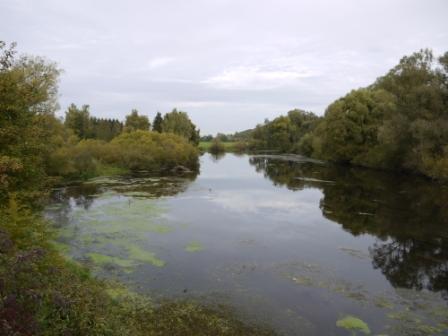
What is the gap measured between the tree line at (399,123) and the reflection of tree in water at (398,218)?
329 cm

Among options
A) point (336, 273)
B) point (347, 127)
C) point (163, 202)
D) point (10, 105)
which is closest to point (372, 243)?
point (336, 273)

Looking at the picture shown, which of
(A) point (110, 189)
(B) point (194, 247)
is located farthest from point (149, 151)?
(B) point (194, 247)

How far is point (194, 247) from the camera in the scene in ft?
48.8

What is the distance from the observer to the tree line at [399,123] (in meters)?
33.2

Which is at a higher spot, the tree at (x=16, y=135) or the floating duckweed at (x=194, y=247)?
the tree at (x=16, y=135)

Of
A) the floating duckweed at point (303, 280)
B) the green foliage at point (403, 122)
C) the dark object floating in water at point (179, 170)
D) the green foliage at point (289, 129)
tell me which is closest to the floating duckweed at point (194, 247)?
the floating duckweed at point (303, 280)

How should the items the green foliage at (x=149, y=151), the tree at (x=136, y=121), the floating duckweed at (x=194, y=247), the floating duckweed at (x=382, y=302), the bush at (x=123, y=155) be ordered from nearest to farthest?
the floating duckweed at (x=382, y=302)
the floating duckweed at (x=194, y=247)
the bush at (x=123, y=155)
the green foliage at (x=149, y=151)
the tree at (x=136, y=121)

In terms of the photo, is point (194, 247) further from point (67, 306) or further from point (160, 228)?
point (67, 306)

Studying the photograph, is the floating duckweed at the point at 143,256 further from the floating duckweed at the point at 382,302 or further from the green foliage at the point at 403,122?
the green foliage at the point at 403,122

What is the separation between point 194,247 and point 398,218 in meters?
12.8

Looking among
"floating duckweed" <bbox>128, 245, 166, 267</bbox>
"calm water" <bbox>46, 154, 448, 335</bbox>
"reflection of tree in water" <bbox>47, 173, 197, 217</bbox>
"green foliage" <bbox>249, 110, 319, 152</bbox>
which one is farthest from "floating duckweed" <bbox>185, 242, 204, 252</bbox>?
"green foliage" <bbox>249, 110, 319, 152</bbox>

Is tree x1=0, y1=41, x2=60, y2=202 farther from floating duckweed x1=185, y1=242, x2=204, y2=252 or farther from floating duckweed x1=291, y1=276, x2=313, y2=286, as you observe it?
floating duckweed x1=291, y1=276, x2=313, y2=286

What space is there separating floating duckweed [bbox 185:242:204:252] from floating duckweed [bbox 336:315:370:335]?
6.73m

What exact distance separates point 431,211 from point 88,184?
2684 cm
